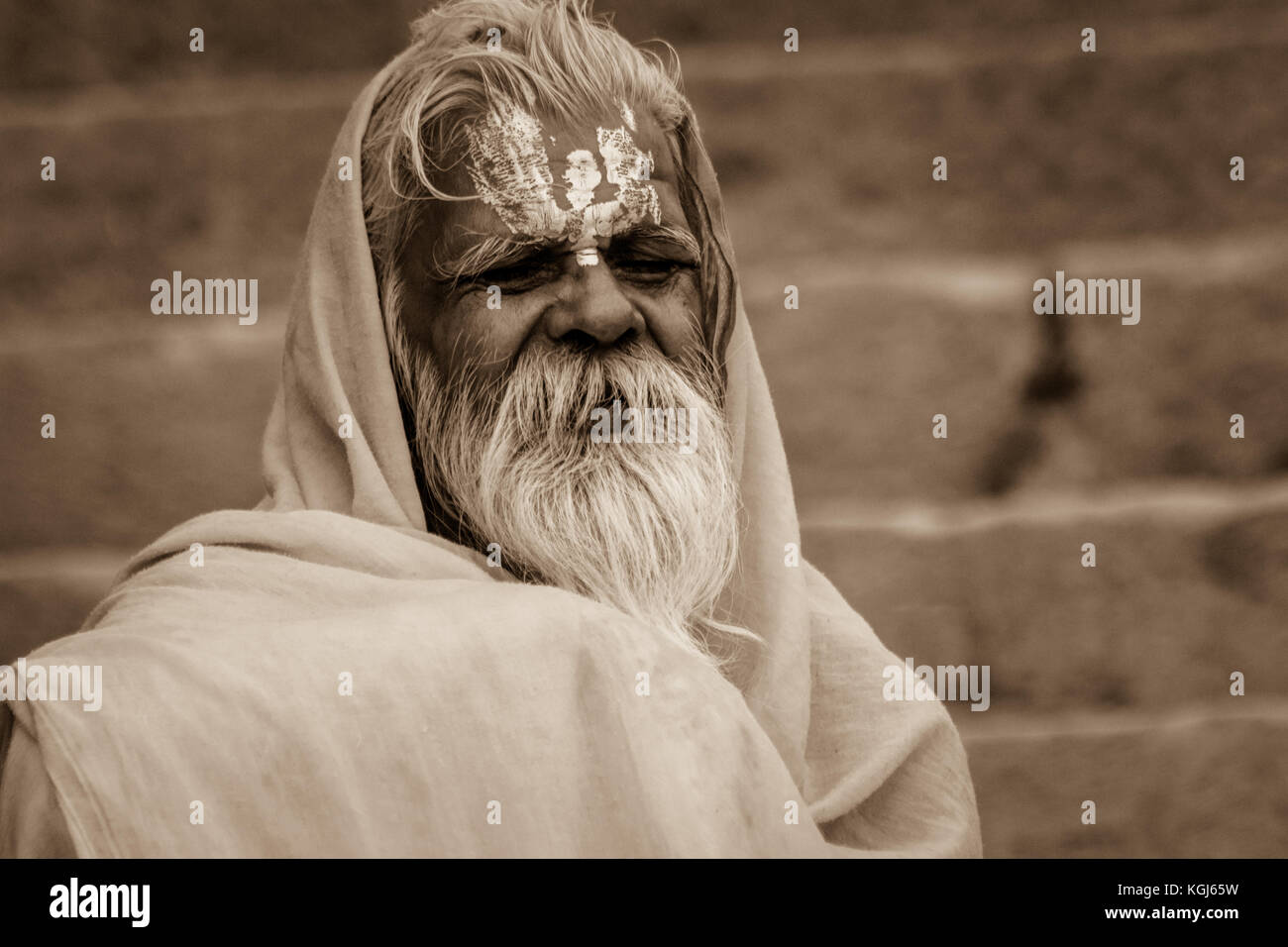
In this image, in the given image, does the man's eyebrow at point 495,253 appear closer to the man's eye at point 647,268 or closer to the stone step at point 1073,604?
the man's eye at point 647,268

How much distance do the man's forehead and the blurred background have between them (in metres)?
0.95

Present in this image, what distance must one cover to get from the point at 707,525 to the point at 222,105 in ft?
5.04

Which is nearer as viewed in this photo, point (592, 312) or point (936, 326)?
point (592, 312)

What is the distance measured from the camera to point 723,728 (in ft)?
5.35

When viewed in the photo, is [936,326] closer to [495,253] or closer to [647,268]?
[647,268]

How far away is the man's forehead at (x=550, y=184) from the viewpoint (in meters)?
1.98

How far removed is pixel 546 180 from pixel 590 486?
40cm

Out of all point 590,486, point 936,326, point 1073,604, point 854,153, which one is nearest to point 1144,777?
point 1073,604

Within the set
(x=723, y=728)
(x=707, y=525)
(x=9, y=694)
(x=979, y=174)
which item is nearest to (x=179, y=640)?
(x=9, y=694)

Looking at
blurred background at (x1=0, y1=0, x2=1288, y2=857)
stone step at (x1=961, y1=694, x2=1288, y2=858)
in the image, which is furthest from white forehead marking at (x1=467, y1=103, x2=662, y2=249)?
stone step at (x1=961, y1=694, x2=1288, y2=858)

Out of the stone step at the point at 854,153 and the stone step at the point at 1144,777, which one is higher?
the stone step at the point at 854,153

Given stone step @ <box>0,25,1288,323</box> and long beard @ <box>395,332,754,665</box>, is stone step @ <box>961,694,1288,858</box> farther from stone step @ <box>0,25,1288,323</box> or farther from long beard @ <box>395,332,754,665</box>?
long beard @ <box>395,332,754,665</box>

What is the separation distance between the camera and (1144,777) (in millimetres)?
2979

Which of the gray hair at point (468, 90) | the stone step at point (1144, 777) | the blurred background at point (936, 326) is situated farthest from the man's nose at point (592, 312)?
the stone step at point (1144, 777)
